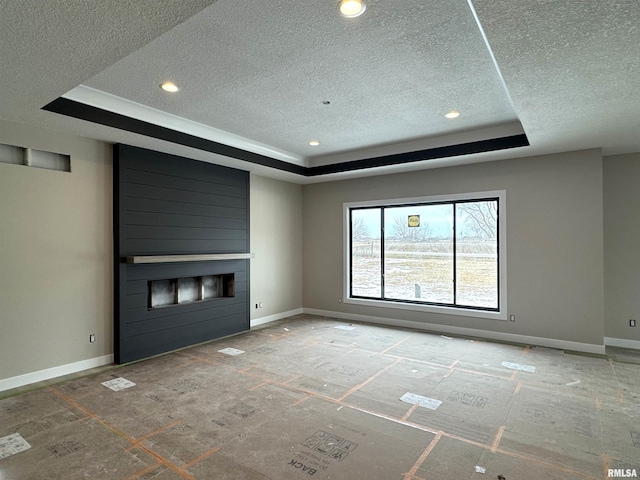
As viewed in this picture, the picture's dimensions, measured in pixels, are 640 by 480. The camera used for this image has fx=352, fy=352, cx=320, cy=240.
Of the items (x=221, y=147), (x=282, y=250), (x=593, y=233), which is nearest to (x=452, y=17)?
(x=221, y=147)

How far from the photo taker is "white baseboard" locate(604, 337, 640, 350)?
5.15m

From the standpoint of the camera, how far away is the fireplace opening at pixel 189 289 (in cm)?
520

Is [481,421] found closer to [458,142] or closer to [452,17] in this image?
[452,17]

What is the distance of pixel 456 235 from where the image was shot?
20.3 feet

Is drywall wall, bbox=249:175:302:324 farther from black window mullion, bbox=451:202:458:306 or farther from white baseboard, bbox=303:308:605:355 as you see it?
black window mullion, bbox=451:202:458:306

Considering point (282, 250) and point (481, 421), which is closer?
point (481, 421)

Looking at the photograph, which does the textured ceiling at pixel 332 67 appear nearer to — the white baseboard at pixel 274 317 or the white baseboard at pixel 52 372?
the white baseboard at pixel 52 372

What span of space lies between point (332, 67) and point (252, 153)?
291cm

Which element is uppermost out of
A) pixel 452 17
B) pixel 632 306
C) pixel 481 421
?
pixel 452 17

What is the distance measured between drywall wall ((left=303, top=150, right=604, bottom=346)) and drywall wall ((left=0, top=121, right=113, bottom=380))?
501 centimetres

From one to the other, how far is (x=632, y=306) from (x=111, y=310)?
24.3 feet

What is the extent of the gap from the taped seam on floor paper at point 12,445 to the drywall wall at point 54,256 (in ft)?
4.22

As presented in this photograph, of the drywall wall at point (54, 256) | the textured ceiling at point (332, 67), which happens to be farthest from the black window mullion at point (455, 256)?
the drywall wall at point (54, 256)
